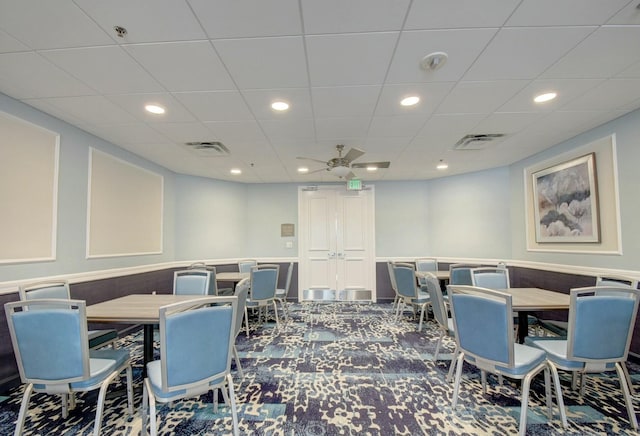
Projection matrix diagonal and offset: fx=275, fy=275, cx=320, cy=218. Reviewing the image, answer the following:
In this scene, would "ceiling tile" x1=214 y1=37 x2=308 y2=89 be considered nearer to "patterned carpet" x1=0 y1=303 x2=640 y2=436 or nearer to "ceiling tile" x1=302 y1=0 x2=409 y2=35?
"ceiling tile" x1=302 y1=0 x2=409 y2=35

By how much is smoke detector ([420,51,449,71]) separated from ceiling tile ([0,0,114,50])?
7.55 ft

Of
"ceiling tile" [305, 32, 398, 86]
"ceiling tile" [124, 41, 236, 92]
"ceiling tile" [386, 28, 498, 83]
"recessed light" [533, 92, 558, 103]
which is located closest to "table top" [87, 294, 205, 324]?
"ceiling tile" [124, 41, 236, 92]

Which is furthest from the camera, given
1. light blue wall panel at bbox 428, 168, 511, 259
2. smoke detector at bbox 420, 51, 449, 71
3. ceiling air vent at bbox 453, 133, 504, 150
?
light blue wall panel at bbox 428, 168, 511, 259

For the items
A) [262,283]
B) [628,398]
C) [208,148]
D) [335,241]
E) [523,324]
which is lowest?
[628,398]

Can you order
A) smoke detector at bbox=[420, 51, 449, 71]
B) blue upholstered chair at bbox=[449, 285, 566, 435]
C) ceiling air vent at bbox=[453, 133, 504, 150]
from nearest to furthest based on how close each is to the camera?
blue upholstered chair at bbox=[449, 285, 566, 435] < smoke detector at bbox=[420, 51, 449, 71] < ceiling air vent at bbox=[453, 133, 504, 150]

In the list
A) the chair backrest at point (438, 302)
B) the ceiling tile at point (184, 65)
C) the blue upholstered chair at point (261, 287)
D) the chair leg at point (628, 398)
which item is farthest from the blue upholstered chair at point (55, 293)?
the chair leg at point (628, 398)

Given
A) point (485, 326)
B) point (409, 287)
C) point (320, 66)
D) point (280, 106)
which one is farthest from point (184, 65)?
point (409, 287)

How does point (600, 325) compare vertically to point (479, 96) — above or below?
below

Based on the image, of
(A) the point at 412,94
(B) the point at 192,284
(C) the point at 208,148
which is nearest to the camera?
(A) the point at 412,94

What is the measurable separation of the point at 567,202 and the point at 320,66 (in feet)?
13.5

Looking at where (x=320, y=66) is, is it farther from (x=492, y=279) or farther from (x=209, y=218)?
(x=209, y=218)

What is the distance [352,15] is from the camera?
5.71 feet

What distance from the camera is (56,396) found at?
→ 95.5 inches

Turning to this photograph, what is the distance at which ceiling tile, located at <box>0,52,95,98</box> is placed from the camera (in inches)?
83.7
